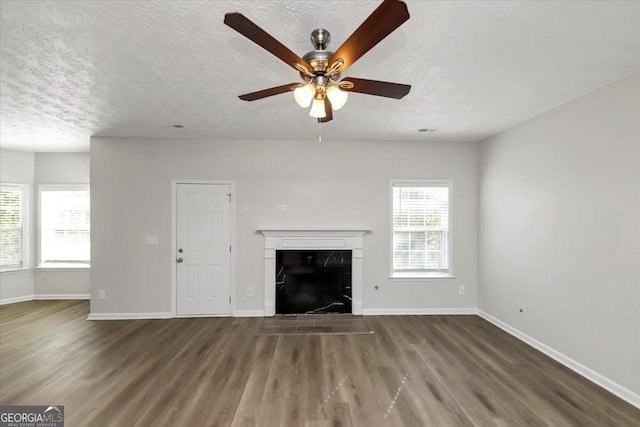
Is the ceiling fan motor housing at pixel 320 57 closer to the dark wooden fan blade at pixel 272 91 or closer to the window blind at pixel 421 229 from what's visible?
the dark wooden fan blade at pixel 272 91

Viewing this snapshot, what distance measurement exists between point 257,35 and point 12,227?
643 centimetres

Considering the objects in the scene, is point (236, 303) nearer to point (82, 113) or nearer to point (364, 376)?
point (364, 376)

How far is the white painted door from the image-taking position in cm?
419

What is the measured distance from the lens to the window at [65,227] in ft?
16.8

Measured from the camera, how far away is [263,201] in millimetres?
4281

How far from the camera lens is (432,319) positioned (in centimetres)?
409

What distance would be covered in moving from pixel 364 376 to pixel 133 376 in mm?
2185

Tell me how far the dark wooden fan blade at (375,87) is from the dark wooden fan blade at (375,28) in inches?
4.5

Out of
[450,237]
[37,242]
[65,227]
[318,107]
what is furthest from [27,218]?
[450,237]

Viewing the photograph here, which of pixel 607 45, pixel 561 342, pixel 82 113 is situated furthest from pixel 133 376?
pixel 607 45

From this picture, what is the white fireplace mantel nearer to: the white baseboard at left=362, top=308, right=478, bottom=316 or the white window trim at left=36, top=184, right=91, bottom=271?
the white baseboard at left=362, top=308, right=478, bottom=316

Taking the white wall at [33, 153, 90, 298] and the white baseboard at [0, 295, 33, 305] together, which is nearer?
the white baseboard at [0, 295, 33, 305]

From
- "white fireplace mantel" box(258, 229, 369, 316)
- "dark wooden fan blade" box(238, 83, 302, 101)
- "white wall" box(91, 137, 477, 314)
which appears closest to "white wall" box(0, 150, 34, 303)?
"white wall" box(91, 137, 477, 314)

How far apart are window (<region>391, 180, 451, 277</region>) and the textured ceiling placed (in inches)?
48.0
